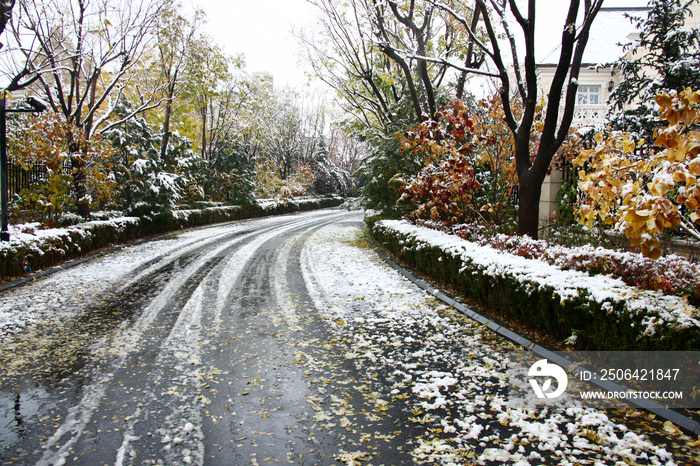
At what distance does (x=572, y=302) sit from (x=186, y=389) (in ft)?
12.6

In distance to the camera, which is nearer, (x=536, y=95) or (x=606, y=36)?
(x=536, y=95)

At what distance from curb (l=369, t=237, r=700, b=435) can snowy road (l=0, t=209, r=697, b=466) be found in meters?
0.18

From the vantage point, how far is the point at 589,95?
2436 cm

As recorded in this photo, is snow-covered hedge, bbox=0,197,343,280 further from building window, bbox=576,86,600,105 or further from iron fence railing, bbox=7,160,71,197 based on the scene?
building window, bbox=576,86,600,105

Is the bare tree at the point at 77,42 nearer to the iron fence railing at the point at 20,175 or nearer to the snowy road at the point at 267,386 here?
the iron fence railing at the point at 20,175

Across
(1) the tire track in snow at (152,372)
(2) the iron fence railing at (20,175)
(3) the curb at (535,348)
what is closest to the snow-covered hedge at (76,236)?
(2) the iron fence railing at (20,175)

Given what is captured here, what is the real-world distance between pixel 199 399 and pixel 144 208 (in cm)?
1340

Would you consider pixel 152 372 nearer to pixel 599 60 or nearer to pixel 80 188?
pixel 80 188

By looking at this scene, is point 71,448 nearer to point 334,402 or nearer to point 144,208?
point 334,402

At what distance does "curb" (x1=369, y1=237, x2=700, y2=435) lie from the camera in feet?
10.7

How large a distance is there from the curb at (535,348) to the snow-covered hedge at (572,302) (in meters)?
0.25

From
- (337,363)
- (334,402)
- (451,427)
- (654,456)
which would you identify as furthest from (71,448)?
(654,456)


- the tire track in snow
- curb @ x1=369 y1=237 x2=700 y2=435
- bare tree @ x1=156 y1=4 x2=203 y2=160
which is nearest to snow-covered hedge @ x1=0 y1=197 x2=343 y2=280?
the tire track in snow

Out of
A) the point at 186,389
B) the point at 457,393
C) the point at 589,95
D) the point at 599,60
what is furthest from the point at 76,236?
the point at 589,95
